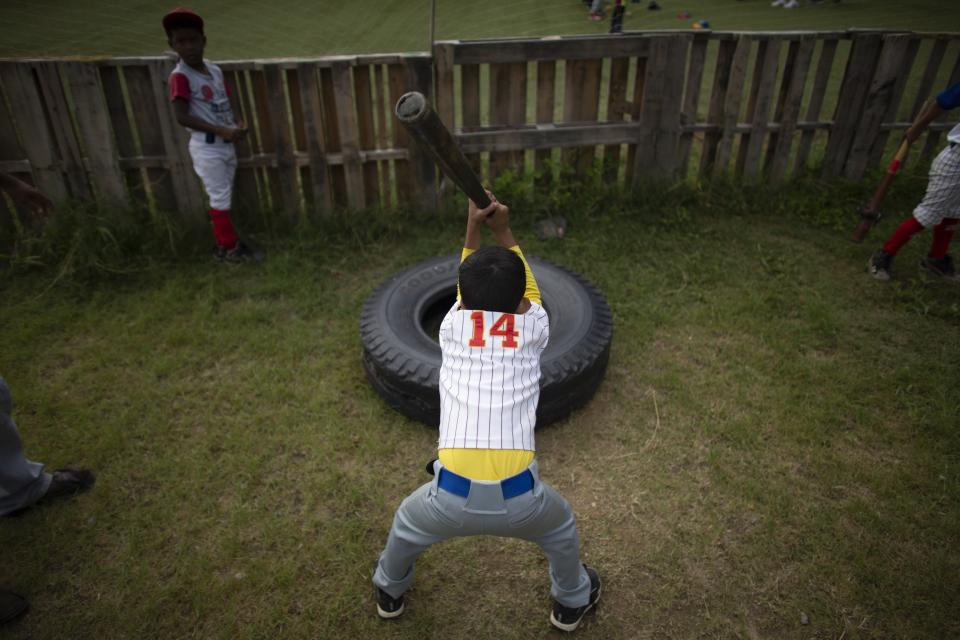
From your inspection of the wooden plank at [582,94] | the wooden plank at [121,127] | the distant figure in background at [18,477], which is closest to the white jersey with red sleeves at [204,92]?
the wooden plank at [121,127]

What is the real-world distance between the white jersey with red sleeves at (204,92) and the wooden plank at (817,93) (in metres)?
5.02

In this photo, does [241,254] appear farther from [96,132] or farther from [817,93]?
[817,93]

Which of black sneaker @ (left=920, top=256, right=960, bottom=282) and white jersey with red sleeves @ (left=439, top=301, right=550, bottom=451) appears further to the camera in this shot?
black sneaker @ (left=920, top=256, right=960, bottom=282)

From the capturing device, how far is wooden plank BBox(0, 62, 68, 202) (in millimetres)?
4445

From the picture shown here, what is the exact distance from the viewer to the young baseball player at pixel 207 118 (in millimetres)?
4254

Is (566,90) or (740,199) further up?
(566,90)

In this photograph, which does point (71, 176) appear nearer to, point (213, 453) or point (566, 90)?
point (213, 453)

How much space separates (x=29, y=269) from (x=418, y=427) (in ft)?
11.6

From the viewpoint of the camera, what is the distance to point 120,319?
437cm

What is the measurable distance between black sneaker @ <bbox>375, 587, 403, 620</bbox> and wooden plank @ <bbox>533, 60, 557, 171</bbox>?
13.1 ft

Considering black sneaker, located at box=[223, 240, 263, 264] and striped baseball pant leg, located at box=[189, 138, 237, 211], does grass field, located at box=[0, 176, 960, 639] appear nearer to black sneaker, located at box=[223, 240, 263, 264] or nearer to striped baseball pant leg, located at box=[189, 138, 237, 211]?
black sneaker, located at box=[223, 240, 263, 264]

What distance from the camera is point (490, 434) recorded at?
6.61 feet

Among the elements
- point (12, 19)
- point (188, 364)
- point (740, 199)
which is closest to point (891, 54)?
point (740, 199)

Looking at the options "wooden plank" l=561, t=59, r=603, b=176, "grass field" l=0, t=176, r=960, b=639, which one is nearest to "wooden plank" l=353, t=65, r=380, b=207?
"grass field" l=0, t=176, r=960, b=639
